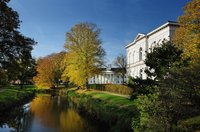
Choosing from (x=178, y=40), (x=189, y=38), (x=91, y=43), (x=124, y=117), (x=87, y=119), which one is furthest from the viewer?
(x=91, y=43)

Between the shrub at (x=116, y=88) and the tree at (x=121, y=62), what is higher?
the tree at (x=121, y=62)

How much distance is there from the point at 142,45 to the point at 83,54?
55.4 ft

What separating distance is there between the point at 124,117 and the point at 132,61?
52946 mm

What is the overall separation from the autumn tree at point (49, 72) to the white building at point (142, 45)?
1974 centimetres

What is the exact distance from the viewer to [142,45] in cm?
6034

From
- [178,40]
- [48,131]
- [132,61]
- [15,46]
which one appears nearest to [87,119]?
[48,131]

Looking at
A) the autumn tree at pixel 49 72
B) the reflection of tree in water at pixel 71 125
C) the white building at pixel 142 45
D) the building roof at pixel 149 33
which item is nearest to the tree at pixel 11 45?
the reflection of tree in water at pixel 71 125

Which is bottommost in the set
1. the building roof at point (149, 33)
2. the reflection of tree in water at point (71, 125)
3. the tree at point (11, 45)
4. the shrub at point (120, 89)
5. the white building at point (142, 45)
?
the reflection of tree in water at point (71, 125)

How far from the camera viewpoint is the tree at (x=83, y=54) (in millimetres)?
49281

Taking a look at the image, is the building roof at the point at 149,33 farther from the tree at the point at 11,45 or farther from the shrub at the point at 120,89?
the tree at the point at 11,45

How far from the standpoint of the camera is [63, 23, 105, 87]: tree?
49281 mm

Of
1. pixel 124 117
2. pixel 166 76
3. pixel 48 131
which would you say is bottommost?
pixel 48 131

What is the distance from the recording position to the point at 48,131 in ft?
66.7

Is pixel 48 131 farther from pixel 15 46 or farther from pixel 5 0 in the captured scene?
pixel 5 0
